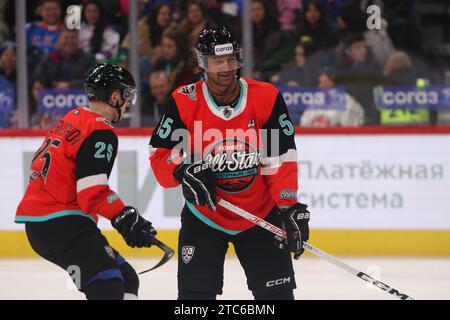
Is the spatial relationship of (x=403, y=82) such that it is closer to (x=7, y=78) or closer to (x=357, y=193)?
(x=357, y=193)

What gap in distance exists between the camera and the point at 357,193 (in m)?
6.71

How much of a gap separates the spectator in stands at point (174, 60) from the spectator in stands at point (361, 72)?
1078mm

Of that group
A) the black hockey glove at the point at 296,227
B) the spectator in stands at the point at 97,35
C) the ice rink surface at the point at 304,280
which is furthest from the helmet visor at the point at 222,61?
the spectator in stands at the point at 97,35

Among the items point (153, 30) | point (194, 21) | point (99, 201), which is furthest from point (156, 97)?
point (99, 201)

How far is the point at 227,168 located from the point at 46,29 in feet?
12.3

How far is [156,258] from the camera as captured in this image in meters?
6.71

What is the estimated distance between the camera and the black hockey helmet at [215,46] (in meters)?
3.66

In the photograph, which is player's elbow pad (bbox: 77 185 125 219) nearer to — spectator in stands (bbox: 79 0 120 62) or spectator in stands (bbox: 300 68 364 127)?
spectator in stands (bbox: 300 68 364 127)

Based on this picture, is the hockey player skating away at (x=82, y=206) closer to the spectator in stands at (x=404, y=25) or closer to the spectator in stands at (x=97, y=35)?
the spectator in stands at (x=97, y=35)

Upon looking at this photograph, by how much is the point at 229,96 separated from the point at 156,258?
126 inches

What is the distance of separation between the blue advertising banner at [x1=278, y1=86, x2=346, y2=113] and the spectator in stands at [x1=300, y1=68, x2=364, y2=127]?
29 mm

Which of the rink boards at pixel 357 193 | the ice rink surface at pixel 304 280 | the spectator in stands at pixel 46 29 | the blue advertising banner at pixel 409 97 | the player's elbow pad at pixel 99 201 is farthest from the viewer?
the spectator in stands at pixel 46 29

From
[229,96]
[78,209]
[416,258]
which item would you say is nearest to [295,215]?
[229,96]

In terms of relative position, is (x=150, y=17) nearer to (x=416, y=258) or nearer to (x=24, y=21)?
(x=24, y=21)
